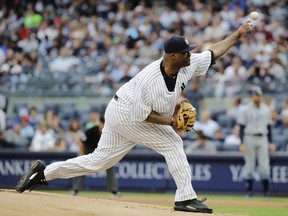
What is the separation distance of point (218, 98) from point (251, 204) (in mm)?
4875

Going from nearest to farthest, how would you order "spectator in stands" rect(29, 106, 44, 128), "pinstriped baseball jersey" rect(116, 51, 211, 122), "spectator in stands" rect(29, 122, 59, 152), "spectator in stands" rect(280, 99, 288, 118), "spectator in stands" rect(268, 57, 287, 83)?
"pinstriped baseball jersey" rect(116, 51, 211, 122) → "spectator in stands" rect(280, 99, 288, 118) → "spectator in stands" rect(29, 122, 59, 152) → "spectator in stands" rect(268, 57, 287, 83) → "spectator in stands" rect(29, 106, 44, 128)

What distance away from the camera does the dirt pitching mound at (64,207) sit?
307 inches

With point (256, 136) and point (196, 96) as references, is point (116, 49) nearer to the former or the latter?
point (196, 96)

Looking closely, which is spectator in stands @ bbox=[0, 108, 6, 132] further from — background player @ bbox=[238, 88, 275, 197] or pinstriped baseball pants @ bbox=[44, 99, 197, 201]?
pinstriped baseball pants @ bbox=[44, 99, 197, 201]

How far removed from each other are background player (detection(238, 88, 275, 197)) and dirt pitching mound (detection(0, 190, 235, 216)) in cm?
626

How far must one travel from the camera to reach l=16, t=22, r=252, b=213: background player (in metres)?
8.30

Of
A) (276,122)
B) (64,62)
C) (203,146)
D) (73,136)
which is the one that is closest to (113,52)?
(64,62)

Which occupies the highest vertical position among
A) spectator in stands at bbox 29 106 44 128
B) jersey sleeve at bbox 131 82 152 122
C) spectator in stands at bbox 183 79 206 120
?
spectator in stands at bbox 183 79 206 120

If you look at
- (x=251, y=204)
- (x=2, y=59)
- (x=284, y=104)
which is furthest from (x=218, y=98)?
(x=2, y=59)

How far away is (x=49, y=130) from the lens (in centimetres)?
1712

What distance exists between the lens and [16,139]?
1727cm

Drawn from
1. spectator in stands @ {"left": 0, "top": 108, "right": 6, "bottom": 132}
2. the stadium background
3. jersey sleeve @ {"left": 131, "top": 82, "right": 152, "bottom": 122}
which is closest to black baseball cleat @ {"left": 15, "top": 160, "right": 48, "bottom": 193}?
jersey sleeve @ {"left": 131, "top": 82, "right": 152, "bottom": 122}

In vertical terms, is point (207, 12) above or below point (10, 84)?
above

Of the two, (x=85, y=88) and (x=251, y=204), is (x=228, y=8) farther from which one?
(x=251, y=204)
